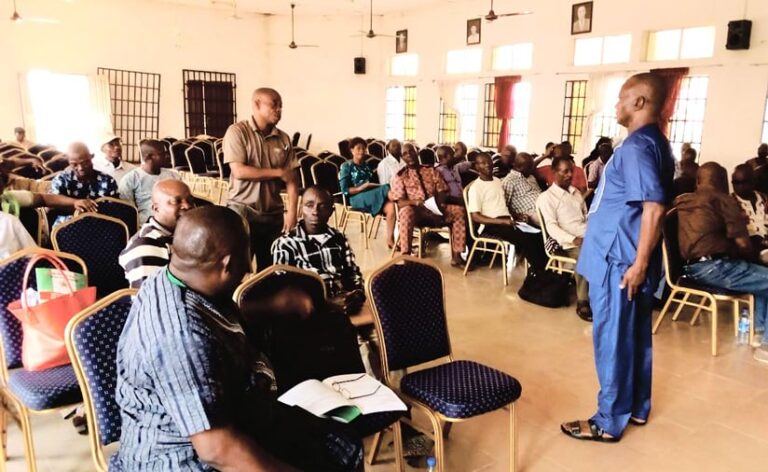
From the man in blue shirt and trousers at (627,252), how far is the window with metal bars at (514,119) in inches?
366

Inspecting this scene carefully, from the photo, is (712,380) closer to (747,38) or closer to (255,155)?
(255,155)

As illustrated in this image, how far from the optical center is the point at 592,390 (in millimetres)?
3303

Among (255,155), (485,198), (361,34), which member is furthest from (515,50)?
(255,155)

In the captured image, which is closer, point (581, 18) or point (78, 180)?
point (78, 180)

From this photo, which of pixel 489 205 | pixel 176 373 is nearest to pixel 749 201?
pixel 489 205

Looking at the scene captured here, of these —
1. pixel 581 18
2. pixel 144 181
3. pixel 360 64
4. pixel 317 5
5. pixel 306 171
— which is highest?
pixel 317 5

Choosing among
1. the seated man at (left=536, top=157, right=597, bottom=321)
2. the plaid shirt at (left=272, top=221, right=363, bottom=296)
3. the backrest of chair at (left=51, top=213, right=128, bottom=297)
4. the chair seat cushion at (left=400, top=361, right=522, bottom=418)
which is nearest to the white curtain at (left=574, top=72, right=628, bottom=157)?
the seated man at (left=536, top=157, right=597, bottom=321)

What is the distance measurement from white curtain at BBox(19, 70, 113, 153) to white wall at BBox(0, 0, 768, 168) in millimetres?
360

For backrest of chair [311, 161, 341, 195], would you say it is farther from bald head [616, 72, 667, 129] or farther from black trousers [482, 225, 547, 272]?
bald head [616, 72, 667, 129]

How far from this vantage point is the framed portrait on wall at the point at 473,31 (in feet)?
39.7

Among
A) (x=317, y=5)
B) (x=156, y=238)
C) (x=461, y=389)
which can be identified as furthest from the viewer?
(x=317, y=5)

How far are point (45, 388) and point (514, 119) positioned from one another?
1092 centimetres

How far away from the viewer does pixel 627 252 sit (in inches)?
103

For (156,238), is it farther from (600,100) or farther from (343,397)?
(600,100)
